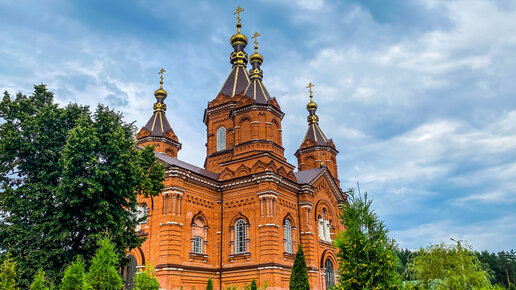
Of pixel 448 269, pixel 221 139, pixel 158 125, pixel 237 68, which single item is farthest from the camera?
pixel 158 125

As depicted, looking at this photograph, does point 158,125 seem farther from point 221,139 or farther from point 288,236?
point 288,236

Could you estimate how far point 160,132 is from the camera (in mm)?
35938

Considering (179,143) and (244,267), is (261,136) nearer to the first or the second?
(244,267)

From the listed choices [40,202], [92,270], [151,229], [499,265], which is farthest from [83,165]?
[499,265]

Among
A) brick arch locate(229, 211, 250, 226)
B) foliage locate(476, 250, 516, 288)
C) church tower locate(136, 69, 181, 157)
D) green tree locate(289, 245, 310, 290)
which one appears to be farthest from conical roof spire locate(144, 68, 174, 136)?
foliage locate(476, 250, 516, 288)

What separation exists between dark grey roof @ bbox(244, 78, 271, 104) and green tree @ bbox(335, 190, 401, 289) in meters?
16.4

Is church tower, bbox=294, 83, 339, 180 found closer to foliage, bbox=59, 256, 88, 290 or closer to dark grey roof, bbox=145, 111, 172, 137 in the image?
dark grey roof, bbox=145, 111, 172, 137

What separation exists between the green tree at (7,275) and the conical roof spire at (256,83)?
17.3 meters

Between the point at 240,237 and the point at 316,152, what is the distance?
17.6 metres

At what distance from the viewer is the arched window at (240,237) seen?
Result: 2408 centimetres

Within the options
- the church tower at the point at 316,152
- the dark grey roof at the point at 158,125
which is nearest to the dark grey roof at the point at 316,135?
the church tower at the point at 316,152

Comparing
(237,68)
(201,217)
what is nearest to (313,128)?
(237,68)

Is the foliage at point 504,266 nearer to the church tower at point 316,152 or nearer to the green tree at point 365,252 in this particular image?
the church tower at point 316,152

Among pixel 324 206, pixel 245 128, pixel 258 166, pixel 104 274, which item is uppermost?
pixel 245 128
